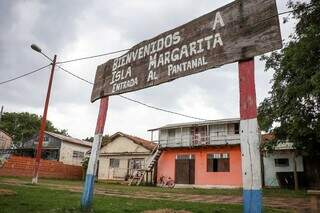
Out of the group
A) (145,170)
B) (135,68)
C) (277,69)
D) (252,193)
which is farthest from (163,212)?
(145,170)

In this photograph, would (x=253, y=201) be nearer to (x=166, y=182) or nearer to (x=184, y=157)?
(x=184, y=157)

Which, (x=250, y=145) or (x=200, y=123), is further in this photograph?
(x=200, y=123)

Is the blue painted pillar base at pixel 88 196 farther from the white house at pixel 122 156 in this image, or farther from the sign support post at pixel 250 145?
the white house at pixel 122 156

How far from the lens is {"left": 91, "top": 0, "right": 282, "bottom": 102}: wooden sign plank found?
5.08 metres

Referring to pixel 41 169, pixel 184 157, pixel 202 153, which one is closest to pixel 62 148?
pixel 41 169

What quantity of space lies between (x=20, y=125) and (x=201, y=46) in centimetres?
5872

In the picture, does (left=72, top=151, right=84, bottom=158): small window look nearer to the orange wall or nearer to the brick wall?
the brick wall

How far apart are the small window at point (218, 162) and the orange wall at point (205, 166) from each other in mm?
275

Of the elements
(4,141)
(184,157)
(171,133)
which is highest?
(4,141)

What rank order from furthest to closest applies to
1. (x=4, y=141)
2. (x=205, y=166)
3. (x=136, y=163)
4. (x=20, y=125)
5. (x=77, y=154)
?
1. (x=20, y=125)
2. (x=4, y=141)
3. (x=77, y=154)
4. (x=136, y=163)
5. (x=205, y=166)

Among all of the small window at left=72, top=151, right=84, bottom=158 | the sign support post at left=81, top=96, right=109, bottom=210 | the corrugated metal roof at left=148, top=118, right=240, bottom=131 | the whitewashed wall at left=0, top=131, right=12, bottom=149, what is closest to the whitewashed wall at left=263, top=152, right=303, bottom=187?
the corrugated metal roof at left=148, top=118, right=240, bottom=131

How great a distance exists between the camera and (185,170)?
96.2 ft

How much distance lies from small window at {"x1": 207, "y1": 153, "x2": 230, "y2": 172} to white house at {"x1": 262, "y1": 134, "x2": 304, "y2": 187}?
3.14 m

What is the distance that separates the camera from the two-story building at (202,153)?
27125 mm
